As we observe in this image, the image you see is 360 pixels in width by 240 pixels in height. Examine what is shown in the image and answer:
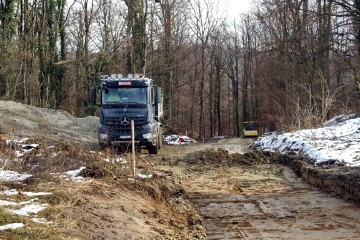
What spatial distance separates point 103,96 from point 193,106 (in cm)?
3693

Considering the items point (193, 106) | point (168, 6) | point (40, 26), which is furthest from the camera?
point (193, 106)

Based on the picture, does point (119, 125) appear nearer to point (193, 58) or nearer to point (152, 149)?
point (152, 149)

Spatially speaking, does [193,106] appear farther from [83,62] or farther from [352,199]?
[352,199]

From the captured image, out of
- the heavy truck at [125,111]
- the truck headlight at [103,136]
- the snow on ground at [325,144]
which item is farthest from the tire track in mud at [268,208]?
the truck headlight at [103,136]

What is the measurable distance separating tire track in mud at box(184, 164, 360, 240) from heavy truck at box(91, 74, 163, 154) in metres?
3.54

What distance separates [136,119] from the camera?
16078 mm

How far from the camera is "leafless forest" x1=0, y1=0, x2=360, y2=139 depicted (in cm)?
2822

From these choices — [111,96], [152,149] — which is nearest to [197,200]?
[111,96]

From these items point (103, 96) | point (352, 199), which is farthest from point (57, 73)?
point (352, 199)

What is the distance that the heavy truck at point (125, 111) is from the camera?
A: 52.6ft

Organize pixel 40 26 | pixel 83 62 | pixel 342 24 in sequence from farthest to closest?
pixel 83 62
pixel 40 26
pixel 342 24

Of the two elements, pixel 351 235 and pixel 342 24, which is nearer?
pixel 351 235

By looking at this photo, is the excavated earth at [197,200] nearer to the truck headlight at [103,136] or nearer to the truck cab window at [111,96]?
the truck headlight at [103,136]

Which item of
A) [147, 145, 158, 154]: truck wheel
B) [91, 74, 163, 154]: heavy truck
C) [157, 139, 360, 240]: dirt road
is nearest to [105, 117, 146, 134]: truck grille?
[91, 74, 163, 154]: heavy truck
